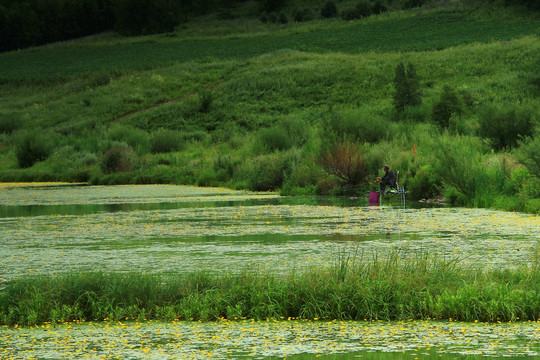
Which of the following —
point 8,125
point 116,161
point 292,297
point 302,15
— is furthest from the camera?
point 302,15

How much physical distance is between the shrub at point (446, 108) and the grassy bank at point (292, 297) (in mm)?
33892

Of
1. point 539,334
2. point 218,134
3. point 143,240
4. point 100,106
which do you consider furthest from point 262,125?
point 539,334

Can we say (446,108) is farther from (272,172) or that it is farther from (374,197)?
(374,197)

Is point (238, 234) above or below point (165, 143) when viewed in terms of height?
above

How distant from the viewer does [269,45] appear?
324 feet

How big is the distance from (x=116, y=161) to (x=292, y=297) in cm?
3489

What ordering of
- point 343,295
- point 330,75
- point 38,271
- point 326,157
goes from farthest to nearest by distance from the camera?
point 330,75 → point 326,157 → point 38,271 → point 343,295

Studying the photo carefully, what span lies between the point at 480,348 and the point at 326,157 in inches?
854

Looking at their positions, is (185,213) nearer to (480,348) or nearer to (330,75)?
(480,348)

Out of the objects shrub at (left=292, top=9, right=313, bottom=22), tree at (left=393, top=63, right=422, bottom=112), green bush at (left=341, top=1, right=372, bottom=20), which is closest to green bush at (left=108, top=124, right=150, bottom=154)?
tree at (left=393, top=63, right=422, bottom=112)

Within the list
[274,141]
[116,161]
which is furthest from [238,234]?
[116,161]

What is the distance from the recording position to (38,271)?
555 inches

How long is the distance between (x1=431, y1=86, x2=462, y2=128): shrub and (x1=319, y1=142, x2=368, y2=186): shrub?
14385mm

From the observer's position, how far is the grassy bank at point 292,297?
1045 cm
